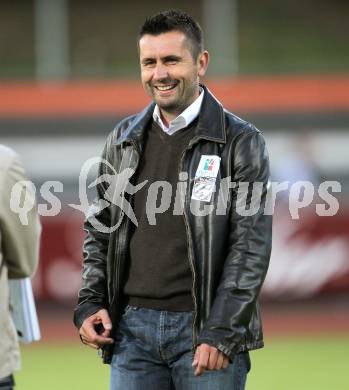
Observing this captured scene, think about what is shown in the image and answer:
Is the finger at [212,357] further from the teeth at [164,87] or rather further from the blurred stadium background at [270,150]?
the blurred stadium background at [270,150]

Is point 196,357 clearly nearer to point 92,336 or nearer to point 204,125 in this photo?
→ point 92,336

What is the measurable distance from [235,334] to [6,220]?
0.88 meters

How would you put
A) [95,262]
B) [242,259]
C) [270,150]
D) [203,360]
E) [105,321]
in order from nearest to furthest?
1. [203,360]
2. [242,259]
3. [105,321]
4. [95,262]
5. [270,150]

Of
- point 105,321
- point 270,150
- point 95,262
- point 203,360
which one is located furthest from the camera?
point 270,150

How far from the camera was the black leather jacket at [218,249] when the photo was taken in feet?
11.9

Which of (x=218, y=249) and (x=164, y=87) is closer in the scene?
(x=218, y=249)

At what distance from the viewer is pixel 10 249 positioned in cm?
366

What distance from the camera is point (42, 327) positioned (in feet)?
36.1

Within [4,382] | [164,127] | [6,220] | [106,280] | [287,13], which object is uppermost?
[287,13]

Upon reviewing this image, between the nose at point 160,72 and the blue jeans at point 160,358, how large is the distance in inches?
33.7

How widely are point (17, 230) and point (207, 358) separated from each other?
791 millimetres

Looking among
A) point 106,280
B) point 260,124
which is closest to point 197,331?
point 106,280

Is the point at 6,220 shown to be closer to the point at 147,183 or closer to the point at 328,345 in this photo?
the point at 147,183

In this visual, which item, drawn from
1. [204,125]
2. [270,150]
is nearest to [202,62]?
[204,125]
